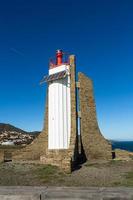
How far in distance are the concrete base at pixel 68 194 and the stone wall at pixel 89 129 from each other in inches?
815

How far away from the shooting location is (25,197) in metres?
3.39

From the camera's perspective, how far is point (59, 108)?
24094 millimetres

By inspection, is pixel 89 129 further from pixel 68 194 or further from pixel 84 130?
pixel 68 194

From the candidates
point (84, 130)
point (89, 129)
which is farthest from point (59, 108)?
point (89, 129)

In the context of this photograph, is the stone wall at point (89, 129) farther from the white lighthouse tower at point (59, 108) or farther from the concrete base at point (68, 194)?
the concrete base at point (68, 194)

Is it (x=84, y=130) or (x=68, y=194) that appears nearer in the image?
(x=68, y=194)

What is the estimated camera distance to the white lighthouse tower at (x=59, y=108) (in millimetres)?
24031

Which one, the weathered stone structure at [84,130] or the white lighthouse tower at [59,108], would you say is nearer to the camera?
the weathered stone structure at [84,130]

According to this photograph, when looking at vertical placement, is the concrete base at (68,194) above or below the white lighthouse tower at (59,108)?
below

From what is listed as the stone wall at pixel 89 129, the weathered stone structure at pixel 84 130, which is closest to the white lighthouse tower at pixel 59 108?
the weathered stone structure at pixel 84 130

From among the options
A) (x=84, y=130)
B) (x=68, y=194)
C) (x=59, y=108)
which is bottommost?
(x=68, y=194)

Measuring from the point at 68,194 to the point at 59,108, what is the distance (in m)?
20.6

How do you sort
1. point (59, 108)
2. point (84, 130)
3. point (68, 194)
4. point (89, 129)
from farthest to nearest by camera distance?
1. point (89, 129)
2. point (84, 130)
3. point (59, 108)
4. point (68, 194)

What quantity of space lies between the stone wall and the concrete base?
2071 cm
